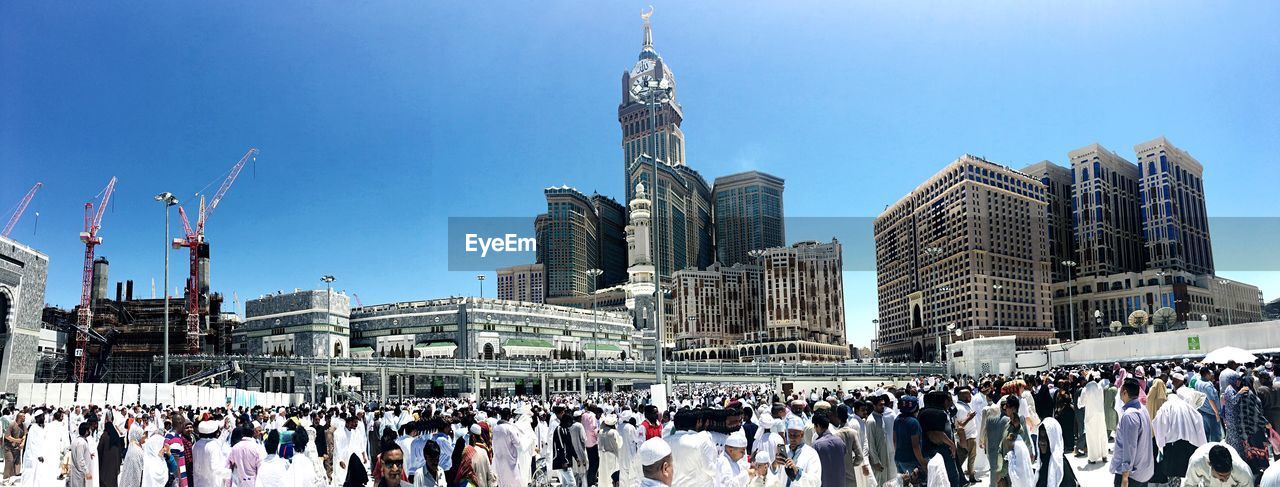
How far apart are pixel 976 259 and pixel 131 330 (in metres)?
104

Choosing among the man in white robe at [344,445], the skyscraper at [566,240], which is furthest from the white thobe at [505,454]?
the skyscraper at [566,240]

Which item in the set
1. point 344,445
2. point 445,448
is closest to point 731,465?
point 445,448

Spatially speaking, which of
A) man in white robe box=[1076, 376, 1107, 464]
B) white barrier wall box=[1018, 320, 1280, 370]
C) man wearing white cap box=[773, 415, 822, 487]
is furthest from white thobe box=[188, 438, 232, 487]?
white barrier wall box=[1018, 320, 1280, 370]

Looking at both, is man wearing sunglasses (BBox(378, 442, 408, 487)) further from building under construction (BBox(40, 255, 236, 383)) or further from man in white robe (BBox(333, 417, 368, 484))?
building under construction (BBox(40, 255, 236, 383))

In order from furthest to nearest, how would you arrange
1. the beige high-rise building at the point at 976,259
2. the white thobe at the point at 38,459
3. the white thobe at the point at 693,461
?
the beige high-rise building at the point at 976,259
the white thobe at the point at 38,459
the white thobe at the point at 693,461

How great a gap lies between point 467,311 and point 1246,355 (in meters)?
68.0

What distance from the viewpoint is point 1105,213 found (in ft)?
455

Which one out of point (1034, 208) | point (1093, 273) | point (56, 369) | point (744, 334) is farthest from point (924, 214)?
point (56, 369)

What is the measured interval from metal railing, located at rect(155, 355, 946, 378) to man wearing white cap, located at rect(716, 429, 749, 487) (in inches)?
2236

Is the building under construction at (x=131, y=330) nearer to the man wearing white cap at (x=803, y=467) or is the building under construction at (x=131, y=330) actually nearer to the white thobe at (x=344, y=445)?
Answer: the white thobe at (x=344, y=445)

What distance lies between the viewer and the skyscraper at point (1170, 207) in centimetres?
13975

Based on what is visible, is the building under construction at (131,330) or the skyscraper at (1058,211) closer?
the building under construction at (131,330)

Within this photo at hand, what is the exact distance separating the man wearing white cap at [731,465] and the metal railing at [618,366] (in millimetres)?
56794

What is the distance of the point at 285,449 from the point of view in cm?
1165
